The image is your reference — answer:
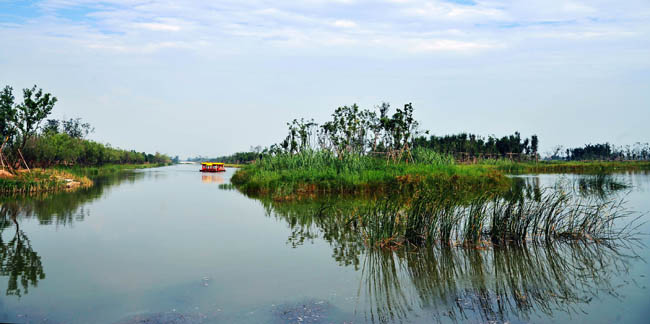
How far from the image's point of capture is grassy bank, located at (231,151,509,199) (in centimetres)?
1698

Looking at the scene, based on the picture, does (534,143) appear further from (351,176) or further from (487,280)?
(487,280)

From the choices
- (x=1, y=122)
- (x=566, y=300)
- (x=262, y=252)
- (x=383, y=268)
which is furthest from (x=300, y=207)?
(x=1, y=122)

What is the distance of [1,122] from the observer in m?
23.2

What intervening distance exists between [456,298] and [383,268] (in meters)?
1.49

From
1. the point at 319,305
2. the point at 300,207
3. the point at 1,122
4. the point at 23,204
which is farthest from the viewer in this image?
the point at 1,122

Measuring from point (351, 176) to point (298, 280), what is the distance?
39.0 ft

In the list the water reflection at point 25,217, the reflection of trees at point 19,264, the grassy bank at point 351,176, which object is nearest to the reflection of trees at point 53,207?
the water reflection at point 25,217

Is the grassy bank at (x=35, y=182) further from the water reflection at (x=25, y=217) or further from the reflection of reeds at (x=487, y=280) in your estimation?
the reflection of reeds at (x=487, y=280)

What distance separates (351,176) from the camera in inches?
700

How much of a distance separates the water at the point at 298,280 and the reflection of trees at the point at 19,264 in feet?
0.07

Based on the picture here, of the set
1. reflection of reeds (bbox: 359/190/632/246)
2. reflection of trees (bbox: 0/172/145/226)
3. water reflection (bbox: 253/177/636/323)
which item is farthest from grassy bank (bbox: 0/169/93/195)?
reflection of reeds (bbox: 359/190/632/246)

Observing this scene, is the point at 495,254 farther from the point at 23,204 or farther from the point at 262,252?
the point at 23,204

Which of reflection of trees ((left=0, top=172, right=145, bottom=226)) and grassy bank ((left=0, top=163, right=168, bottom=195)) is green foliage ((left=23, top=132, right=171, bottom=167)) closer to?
grassy bank ((left=0, top=163, right=168, bottom=195))

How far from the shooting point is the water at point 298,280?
476 cm
